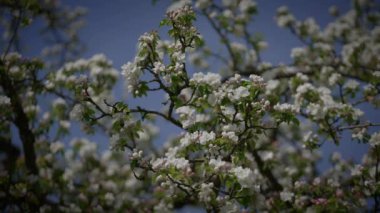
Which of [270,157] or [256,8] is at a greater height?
[256,8]

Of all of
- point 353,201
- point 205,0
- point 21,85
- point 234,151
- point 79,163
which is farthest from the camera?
point 79,163

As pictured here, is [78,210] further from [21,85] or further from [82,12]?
[82,12]

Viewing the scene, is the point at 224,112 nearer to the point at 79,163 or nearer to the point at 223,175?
the point at 223,175

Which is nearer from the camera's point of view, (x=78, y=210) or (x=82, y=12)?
(x=78, y=210)

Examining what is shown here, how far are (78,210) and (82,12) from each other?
16.8 feet

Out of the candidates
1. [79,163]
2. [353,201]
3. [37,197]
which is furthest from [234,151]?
[79,163]

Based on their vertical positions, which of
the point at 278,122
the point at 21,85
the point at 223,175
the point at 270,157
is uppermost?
the point at 21,85

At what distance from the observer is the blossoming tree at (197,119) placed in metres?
4.20

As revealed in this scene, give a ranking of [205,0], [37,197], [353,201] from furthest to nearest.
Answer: [205,0], [37,197], [353,201]

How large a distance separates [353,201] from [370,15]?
22.0 ft

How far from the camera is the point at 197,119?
191 inches

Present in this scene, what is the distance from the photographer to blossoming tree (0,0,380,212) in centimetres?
420

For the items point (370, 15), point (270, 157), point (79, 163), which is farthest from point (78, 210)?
point (370, 15)

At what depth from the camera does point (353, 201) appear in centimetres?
569
